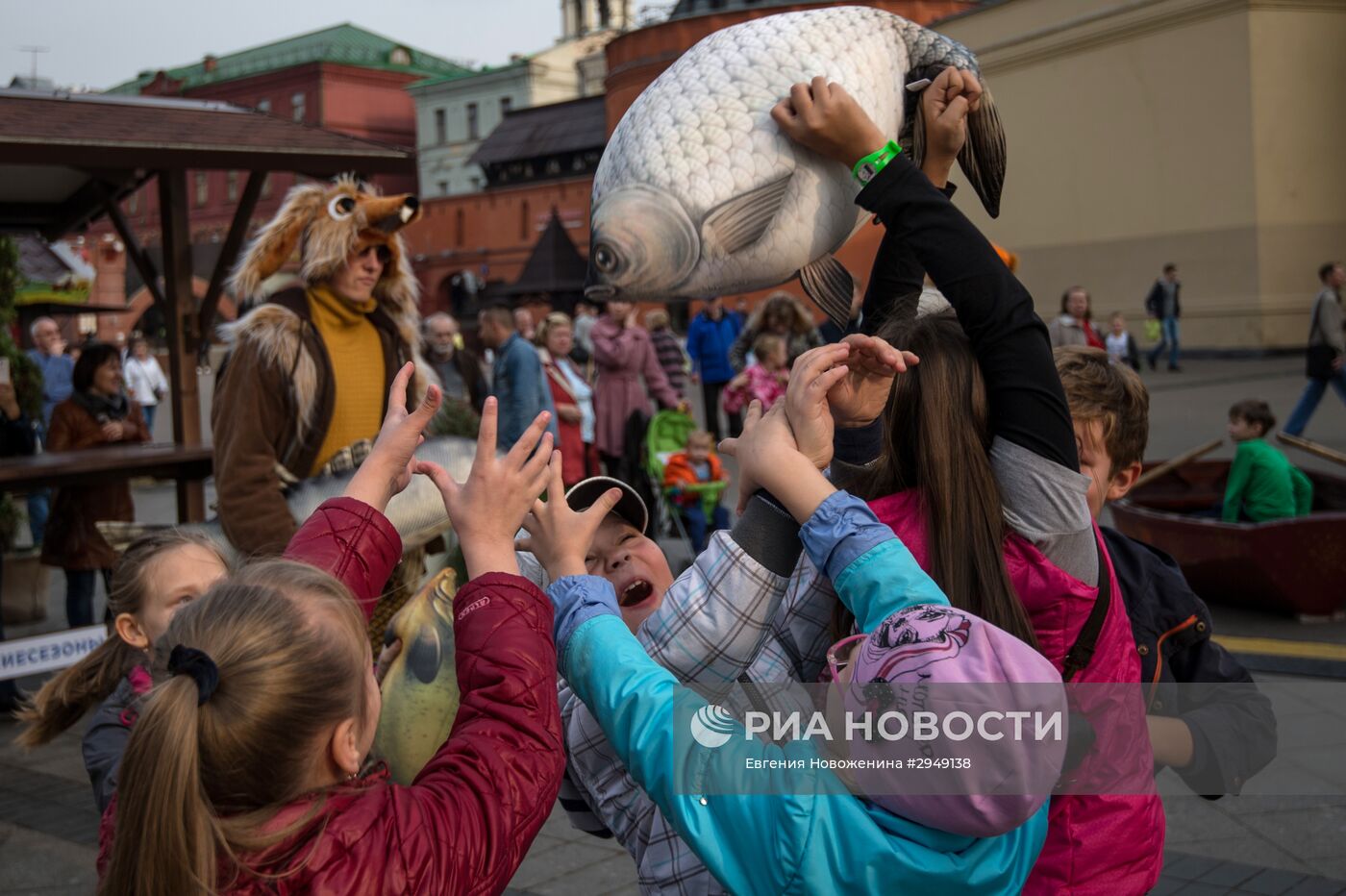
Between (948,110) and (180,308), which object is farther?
(180,308)

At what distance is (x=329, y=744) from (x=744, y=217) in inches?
34.9

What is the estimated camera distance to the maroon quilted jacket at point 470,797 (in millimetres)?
1502

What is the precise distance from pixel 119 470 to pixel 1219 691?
4.97m

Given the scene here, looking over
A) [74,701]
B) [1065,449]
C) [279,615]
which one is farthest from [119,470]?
[1065,449]

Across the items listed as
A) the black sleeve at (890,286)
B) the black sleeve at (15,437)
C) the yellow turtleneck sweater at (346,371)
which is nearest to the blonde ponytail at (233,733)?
the black sleeve at (890,286)

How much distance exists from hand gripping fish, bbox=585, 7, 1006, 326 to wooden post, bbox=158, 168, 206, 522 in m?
5.19

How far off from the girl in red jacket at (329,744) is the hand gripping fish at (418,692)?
0.44 meters

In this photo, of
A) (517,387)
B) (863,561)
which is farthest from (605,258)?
(517,387)

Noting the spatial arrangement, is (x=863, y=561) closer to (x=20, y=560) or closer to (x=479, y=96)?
(x=20, y=560)

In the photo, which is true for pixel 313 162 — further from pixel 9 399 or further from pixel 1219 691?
pixel 1219 691

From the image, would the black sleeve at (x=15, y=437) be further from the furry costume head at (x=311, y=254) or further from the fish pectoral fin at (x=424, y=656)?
the fish pectoral fin at (x=424, y=656)

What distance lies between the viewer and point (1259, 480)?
6.36 metres

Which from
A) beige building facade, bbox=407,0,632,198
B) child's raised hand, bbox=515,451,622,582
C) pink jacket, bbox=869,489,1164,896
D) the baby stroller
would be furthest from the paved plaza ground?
beige building facade, bbox=407,0,632,198

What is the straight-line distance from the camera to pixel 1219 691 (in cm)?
219
